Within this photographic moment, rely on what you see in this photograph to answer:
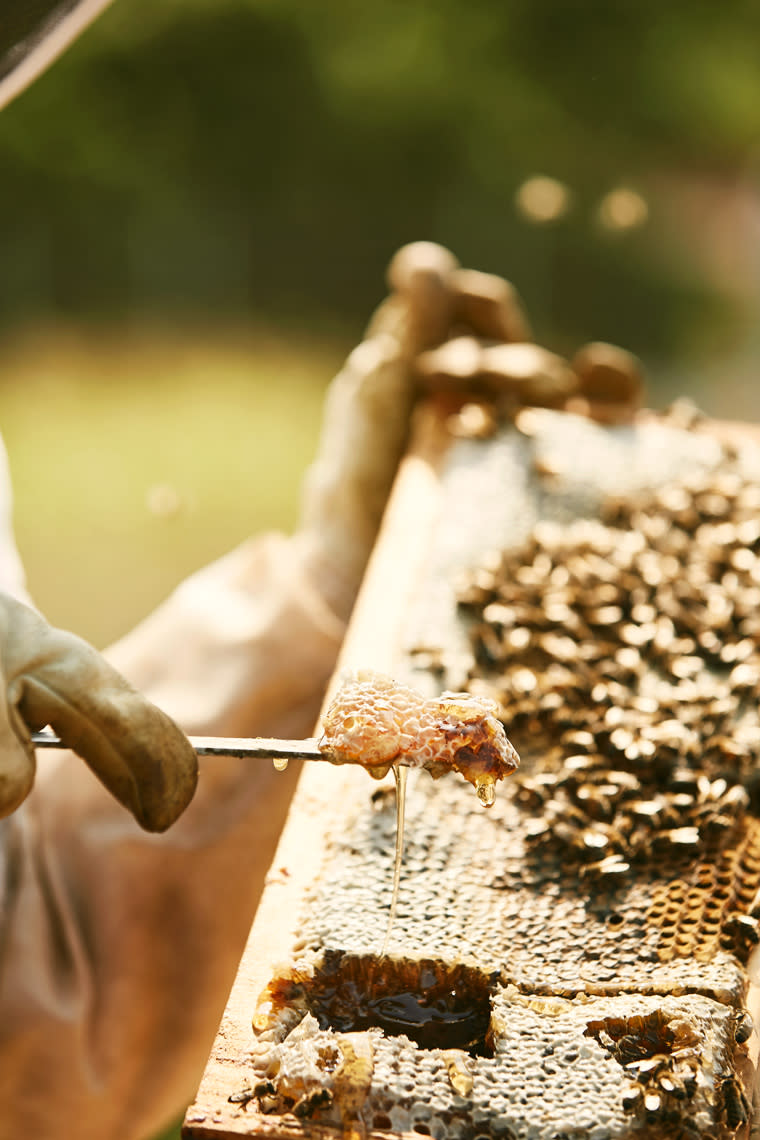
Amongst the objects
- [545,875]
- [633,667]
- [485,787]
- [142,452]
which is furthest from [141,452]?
[485,787]

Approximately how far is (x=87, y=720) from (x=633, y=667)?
980 mm

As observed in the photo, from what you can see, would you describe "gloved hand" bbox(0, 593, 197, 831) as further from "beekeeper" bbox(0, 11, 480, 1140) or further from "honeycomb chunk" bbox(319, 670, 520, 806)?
"beekeeper" bbox(0, 11, 480, 1140)

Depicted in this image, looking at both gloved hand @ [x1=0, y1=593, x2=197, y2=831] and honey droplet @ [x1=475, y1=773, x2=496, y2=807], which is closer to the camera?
gloved hand @ [x1=0, y1=593, x2=197, y2=831]

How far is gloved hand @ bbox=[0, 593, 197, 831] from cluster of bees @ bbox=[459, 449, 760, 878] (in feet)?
1.81

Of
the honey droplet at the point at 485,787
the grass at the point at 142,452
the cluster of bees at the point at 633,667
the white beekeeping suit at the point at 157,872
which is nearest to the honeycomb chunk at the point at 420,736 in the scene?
the honey droplet at the point at 485,787

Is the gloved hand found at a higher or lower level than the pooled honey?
higher

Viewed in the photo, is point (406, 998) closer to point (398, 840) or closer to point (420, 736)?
point (398, 840)

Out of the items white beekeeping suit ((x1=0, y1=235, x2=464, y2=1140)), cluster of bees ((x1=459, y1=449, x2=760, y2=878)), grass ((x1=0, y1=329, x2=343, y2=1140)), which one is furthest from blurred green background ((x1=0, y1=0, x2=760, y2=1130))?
cluster of bees ((x1=459, y1=449, x2=760, y2=878))

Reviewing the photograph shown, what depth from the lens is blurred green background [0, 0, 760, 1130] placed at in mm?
5906

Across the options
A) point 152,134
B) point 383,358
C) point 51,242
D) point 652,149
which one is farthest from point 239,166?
point 383,358

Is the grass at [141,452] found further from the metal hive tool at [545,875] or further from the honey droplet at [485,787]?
the honey droplet at [485,787]

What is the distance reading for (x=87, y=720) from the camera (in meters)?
1.19

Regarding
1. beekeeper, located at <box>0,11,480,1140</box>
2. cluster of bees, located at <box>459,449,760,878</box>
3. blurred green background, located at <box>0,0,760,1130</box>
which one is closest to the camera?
cluster of bees, located at <box>459,449,760,878</box>

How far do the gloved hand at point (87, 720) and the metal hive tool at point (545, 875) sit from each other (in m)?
0.26
